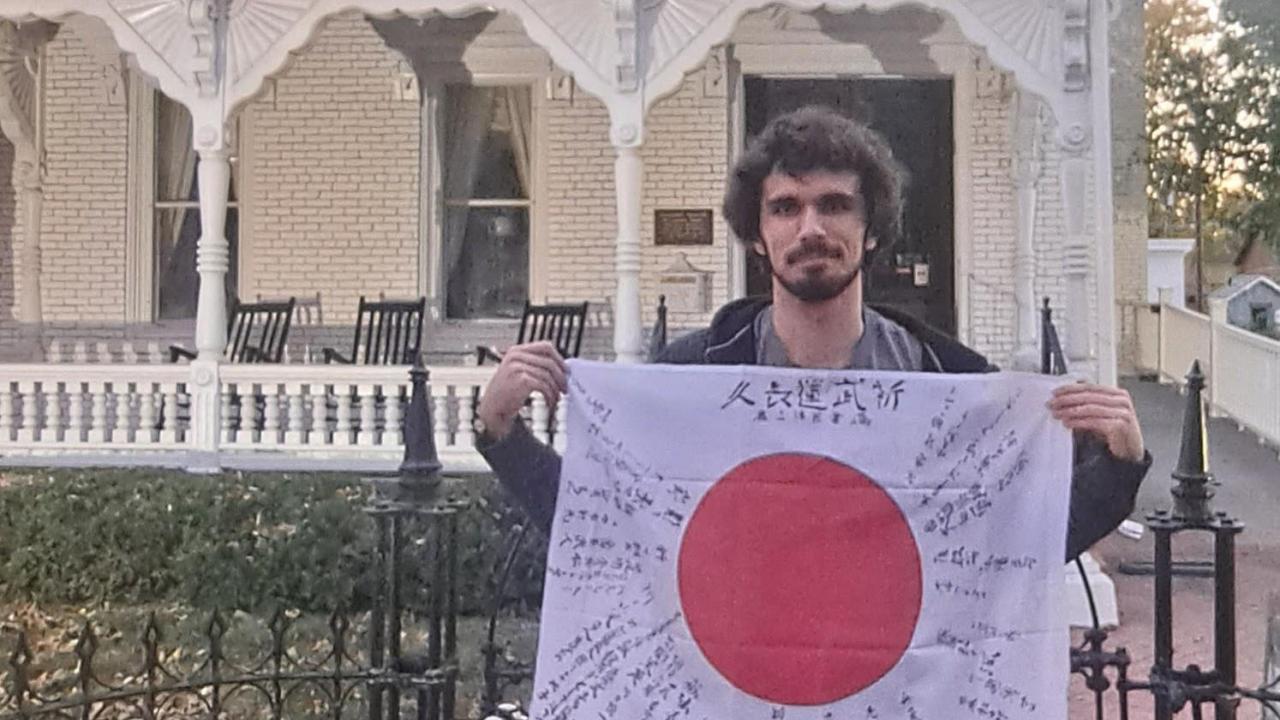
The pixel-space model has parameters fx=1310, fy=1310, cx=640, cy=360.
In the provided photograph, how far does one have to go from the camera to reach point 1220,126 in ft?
69.8

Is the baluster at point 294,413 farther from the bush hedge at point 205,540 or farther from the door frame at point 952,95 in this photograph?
the door frame at point 952,95

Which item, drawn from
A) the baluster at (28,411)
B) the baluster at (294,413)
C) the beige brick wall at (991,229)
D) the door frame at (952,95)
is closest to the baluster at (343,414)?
the baluster at (294,413)

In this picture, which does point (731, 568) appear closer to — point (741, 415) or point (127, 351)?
point (741, 415)

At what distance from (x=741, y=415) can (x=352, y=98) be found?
30.3 feet

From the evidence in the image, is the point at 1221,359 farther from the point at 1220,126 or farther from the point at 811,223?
→ the point at 811,223

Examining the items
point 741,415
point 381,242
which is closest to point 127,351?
point 381,242

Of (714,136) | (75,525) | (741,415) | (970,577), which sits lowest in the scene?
(75,525)

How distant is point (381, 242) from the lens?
1105cm

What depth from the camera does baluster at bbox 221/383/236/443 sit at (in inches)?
336

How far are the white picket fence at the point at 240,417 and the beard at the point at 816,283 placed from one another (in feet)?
19.7

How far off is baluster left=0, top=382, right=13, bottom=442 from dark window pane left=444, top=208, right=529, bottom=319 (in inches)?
144

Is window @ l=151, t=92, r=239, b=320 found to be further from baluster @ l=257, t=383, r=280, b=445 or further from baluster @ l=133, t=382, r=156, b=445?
baluster @ l=257, t=383, r=280, b=445

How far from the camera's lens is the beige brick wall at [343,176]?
1102 cm

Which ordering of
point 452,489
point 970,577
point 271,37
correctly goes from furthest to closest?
point 271,37
point 452,489
point 970,577
